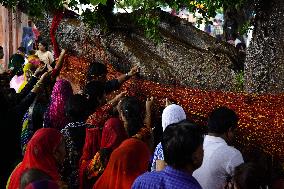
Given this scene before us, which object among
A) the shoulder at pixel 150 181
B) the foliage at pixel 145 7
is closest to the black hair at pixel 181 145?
the shoulder at pixel 150 181

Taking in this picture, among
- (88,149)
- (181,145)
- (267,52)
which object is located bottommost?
(88,149)

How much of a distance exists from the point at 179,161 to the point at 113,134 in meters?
1.66

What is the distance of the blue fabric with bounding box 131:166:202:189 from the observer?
3068 mm

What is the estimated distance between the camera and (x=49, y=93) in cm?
602

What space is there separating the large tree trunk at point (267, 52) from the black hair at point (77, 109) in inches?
123

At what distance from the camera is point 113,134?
15.5ft

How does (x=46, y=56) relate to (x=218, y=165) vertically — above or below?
above

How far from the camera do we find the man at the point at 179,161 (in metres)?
3.08

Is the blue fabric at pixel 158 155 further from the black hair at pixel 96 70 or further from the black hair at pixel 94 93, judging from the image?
the black hair at pixel 96 70

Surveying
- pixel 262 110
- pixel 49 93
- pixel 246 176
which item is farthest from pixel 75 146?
pixel 262 110

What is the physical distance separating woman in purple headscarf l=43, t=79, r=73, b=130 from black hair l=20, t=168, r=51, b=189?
6.72 feet

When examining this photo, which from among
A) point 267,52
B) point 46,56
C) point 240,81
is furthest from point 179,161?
point 46,56

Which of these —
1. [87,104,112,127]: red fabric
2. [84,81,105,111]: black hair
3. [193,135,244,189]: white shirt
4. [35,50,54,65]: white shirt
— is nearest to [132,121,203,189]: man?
[193,135,244,189]: white shirt

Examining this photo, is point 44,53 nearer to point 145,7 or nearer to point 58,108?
point 145,7
